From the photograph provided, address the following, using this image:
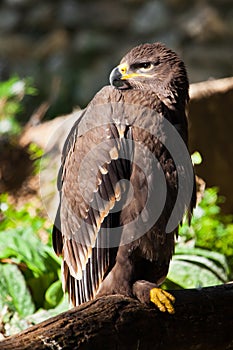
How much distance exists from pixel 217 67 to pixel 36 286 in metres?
5.59

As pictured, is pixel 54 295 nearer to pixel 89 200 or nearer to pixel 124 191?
pixel 89 200

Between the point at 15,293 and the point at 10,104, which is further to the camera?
the point at 10,104

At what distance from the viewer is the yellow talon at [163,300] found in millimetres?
3877

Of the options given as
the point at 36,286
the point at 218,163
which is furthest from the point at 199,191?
the point at 36,286

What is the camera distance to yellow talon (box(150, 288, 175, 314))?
3877mm

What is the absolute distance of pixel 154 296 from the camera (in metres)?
3.93

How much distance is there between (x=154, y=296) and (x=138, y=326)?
192 millimetres

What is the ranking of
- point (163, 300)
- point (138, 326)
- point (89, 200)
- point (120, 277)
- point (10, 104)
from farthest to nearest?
1. point (10, 104)
2. point (89, 200)
3. point (120, 277)
4. point (163, 300)
5. point (138, 326)

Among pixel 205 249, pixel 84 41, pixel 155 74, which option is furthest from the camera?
pixel 84 41

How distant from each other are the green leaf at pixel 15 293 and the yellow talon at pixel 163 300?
65.2 inches

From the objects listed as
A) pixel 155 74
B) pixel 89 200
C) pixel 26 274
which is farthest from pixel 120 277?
pixel 26 274

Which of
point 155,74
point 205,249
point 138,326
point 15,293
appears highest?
point 155,74

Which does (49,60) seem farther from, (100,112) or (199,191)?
(100,112)

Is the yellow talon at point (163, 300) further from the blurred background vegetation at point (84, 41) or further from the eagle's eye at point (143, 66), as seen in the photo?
the blurred background vegetation at point (84, 41)
